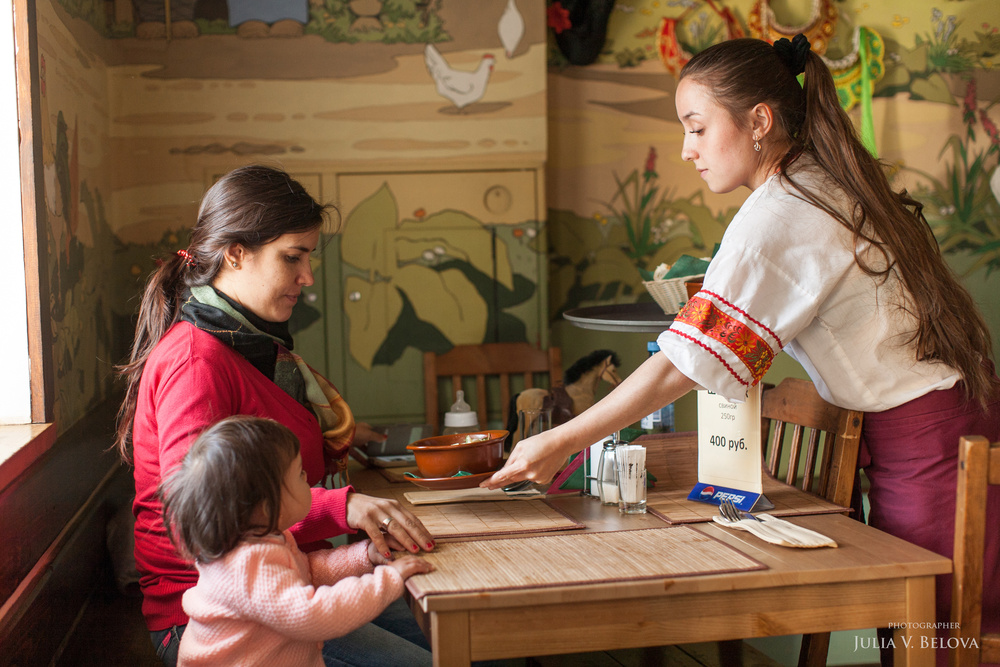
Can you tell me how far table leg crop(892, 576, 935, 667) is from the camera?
1.25m

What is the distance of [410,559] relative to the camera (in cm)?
128

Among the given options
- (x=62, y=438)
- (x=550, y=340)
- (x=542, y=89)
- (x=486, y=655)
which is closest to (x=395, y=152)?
(x=542, y=89)

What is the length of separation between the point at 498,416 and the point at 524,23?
1.78 m

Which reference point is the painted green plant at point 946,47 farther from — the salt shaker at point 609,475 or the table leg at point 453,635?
the table leg at point 453,635

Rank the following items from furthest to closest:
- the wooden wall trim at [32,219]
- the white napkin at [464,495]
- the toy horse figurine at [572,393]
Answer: the toy horse figurine at [572,393], the wooden wall trim at [32,219], the white napkin at [464,495]

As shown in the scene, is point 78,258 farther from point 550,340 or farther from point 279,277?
point 550,340

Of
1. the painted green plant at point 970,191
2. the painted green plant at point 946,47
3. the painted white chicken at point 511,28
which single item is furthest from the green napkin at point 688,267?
the painted green plant at point 946,47

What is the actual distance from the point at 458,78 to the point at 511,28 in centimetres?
33

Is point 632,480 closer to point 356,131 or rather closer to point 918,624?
point 918,624

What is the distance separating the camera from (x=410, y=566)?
49.5 inches

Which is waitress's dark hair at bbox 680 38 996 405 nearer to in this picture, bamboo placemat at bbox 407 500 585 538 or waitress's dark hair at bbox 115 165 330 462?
bamboo placemat at bbox 407 500 585 538

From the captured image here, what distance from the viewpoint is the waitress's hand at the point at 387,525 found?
1.37 metres

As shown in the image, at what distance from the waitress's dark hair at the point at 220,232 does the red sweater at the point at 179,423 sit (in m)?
0.11

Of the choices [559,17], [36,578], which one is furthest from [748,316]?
[559,17]
